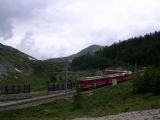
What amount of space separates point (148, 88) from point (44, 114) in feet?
60.4

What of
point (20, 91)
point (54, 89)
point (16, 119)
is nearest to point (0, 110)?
point (16, 119)

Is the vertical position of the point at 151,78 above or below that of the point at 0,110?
above

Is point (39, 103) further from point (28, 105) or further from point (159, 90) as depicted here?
point (159, 90)

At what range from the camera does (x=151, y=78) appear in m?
64.3

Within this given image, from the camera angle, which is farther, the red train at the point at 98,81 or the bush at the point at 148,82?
the red train at the point at 98,81

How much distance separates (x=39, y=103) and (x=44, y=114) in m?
14.9

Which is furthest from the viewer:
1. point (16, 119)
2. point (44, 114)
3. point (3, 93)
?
point (3, 93)

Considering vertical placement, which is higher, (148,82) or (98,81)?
(98,81)

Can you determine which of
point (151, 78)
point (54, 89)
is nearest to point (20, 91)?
point (54, 89)

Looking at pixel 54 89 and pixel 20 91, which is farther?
pixel 54 89

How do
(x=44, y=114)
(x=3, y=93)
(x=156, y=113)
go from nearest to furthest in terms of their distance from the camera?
(x=156, y=113)
(x=44, y=114)
(x=3, y=93)

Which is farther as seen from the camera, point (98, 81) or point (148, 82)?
point (98, 81)

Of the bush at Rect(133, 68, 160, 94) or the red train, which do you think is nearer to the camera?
the bush at Rect(133, 68, 160, 94)

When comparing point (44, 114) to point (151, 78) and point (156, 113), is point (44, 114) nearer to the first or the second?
point (151, 78)
